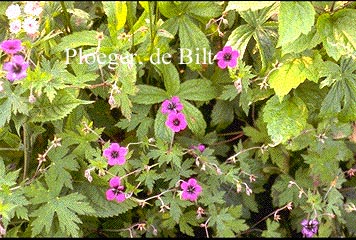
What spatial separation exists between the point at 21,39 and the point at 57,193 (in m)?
0.44

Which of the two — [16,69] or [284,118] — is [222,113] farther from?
[16,69]

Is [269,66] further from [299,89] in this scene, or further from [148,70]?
[148,70]

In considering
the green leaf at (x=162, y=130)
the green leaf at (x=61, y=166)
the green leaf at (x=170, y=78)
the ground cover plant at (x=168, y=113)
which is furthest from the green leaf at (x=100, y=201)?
the green leaf at (x=170, y=78)

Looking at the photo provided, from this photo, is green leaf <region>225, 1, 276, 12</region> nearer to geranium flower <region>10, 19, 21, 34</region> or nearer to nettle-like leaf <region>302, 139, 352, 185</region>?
geranium flower <region>10, 19, 21, 34</region>

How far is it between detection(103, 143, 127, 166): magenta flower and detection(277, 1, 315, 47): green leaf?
0.56m

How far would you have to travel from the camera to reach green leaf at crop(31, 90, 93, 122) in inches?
60.6

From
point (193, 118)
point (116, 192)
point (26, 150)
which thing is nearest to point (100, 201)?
point (116, 192)

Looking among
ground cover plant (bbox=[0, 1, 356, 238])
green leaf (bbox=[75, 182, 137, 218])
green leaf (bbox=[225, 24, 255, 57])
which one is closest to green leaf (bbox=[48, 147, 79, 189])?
ground cover plant (bbox=[0, 1, 356, 238])

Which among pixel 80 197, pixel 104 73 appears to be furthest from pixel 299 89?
pixel 80 197

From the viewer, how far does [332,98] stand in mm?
1653

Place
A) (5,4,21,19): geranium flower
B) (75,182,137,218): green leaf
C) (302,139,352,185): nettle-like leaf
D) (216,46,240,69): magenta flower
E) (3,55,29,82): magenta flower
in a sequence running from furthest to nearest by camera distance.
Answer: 1. (302,139,352,185): nettle-like leaf
2. (75,182,137,218): green leaf
3. (216,46,240,69): magenta flower
4. (5,4,21,19): geranium flower
5. (3,55,29,82): magenta flower

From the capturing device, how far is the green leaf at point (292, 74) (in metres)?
1.57

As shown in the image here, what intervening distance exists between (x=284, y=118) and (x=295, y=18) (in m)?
0.43

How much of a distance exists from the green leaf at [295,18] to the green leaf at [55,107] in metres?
0.56
